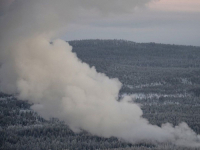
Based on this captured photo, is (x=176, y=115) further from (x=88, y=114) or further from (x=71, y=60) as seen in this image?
(x=71, y=60)

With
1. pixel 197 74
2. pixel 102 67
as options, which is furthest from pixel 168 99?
pixel 102 67

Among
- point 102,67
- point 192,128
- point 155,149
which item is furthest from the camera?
point 102,67

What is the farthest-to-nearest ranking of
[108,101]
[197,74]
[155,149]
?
[197,74], [108,101], [155,149]

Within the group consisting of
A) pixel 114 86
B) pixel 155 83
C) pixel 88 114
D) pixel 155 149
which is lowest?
pixel 155 149

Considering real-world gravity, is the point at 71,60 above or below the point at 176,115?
above

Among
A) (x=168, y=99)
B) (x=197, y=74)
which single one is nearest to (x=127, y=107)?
(x=168, y=99)

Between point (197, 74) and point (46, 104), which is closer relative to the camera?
point (46, 104)

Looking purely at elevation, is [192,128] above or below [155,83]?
below

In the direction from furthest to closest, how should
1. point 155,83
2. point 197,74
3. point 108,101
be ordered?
1. point 197,74
2. point 155,83
3. point 108,101

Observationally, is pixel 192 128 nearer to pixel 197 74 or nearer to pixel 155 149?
pixel 155 149
